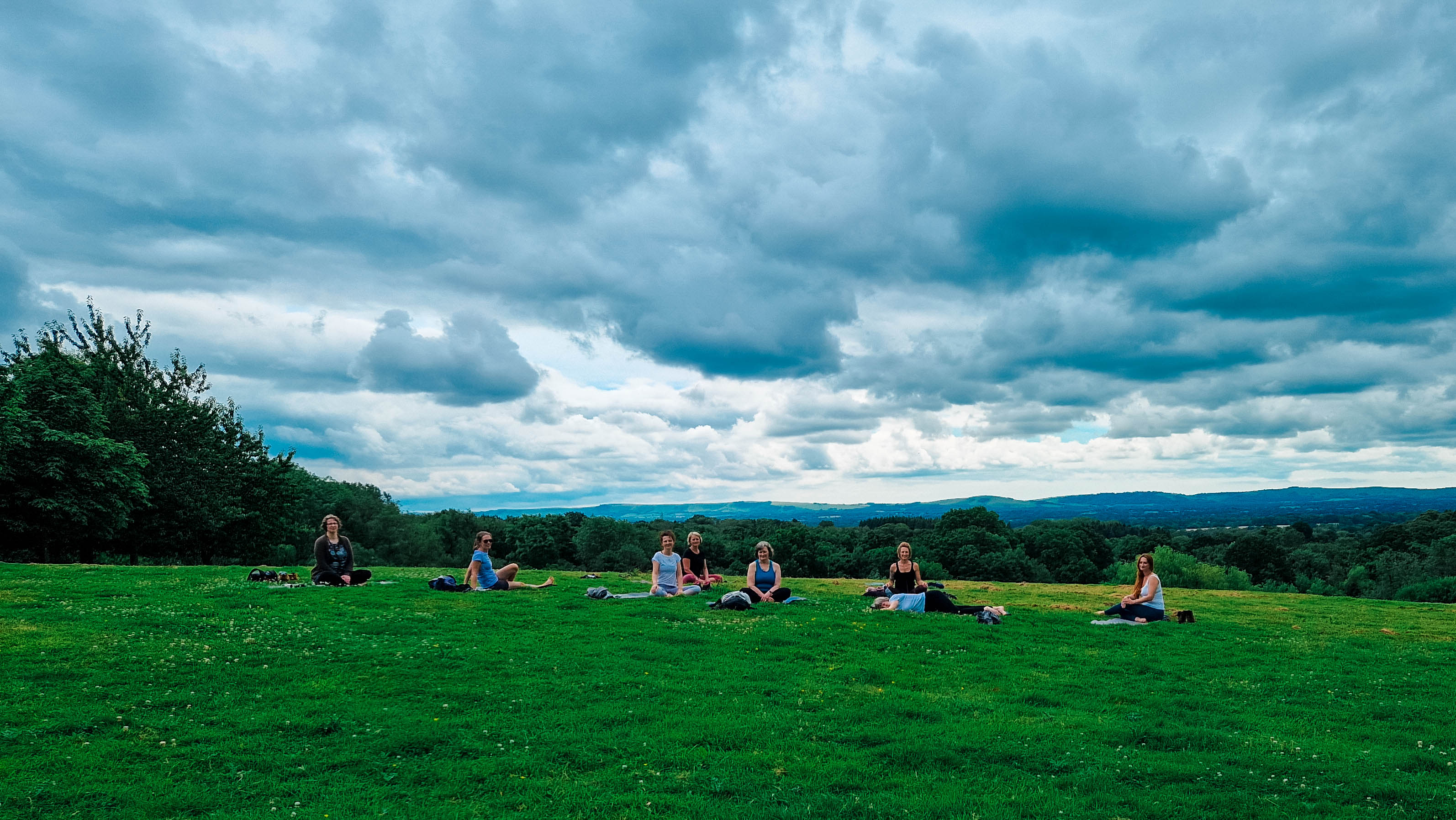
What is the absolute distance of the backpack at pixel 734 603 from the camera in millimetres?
21172

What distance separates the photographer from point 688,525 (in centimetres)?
13950

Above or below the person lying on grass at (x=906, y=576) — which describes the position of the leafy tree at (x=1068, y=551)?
below

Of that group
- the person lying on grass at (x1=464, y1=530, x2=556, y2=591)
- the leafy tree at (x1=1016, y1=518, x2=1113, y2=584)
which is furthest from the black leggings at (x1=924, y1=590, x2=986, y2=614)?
the leafy tree at (x1=1016, y1=518, x2=1113, y2=584)

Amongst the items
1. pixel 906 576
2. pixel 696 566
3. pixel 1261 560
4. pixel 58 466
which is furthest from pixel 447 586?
pixel 1261 560

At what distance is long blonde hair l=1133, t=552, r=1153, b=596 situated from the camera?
21031mm

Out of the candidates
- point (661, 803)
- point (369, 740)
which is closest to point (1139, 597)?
point (661, 803)

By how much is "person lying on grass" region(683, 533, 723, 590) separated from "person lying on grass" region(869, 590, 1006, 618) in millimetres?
6171

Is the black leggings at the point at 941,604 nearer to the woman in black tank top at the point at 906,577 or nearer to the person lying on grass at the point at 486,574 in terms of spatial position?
the woman in black tank top at the point at 906,577

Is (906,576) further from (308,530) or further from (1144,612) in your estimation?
(308,530)

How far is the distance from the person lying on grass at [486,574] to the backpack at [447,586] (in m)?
0.26

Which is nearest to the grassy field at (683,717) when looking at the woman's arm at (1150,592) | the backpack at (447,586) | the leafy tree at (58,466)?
the woman's arm at (1150,592)

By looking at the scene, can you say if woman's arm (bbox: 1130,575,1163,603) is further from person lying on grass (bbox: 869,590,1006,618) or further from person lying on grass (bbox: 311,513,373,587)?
person lying on grass (bbox: 311,513,373,587)

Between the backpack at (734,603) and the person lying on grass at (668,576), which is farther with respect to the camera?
the person lying on grass at (668,576)

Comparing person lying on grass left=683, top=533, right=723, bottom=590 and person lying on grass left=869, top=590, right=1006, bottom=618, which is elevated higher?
person lying on grass left=683, top=533, right=723, bottom=590
